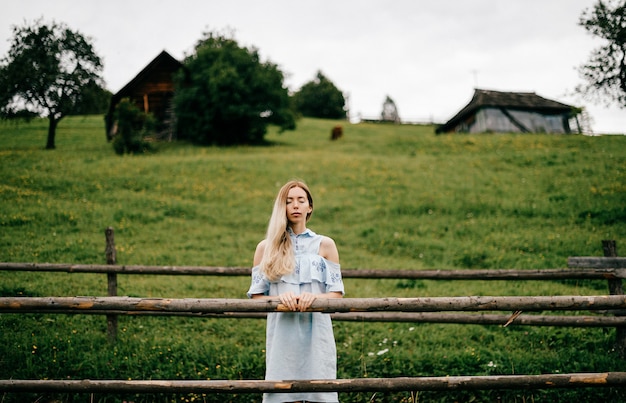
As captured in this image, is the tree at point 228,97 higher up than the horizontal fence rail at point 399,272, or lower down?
higher up

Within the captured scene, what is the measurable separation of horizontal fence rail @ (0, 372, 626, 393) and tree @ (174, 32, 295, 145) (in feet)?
84.0

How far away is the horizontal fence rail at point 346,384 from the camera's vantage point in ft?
9.86

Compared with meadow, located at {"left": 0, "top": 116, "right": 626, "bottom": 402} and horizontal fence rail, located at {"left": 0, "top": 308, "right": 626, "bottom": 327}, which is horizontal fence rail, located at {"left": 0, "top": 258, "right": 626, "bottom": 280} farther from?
meadow, located at {"left": 0, "top": 116, "right": 626, "bottom": 402}

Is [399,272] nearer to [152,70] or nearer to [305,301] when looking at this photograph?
[305,301]

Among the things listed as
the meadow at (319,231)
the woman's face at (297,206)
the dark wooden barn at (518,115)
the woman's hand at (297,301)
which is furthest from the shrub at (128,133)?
the dark wooden barn at (518,115)

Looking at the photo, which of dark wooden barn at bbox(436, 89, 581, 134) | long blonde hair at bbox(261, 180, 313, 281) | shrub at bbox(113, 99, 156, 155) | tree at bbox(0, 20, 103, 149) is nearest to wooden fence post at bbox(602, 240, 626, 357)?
long blonde hair at bbox(261, 180, 313, 281)

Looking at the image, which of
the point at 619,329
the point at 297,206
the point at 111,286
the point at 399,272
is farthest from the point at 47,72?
the point at 619,329

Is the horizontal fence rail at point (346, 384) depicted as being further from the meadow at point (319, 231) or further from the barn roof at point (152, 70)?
the barn roof at point (152, 70)

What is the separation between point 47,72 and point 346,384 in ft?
58.2

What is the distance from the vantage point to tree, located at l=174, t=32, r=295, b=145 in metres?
28.2

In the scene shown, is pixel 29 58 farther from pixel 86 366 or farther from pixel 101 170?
pixel 86 366

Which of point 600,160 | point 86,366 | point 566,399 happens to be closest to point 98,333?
point 86,366

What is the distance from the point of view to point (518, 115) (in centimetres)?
3488

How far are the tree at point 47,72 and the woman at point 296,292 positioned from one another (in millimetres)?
14340
